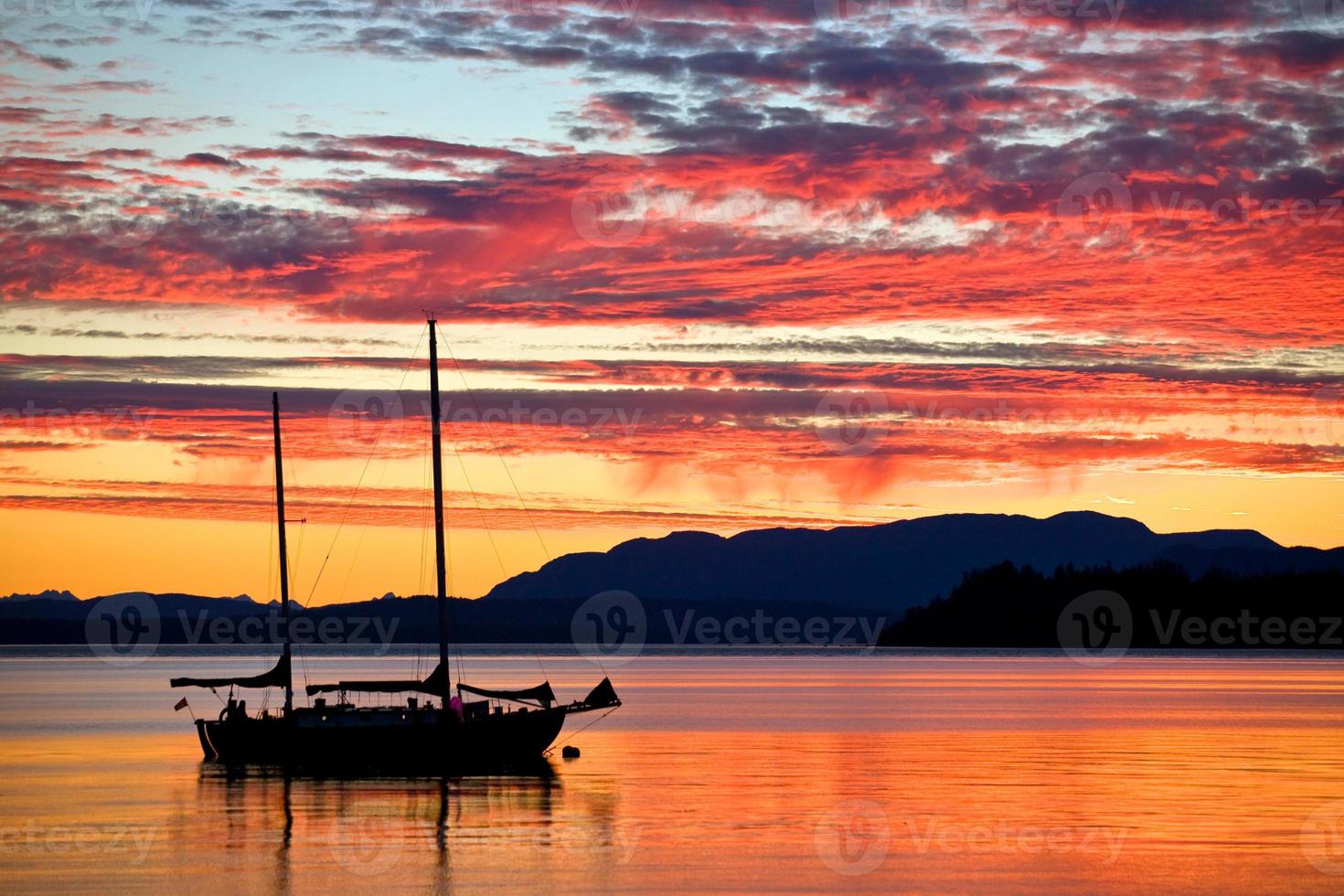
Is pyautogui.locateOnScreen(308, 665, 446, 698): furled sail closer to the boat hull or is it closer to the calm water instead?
the boat hull

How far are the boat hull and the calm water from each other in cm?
136

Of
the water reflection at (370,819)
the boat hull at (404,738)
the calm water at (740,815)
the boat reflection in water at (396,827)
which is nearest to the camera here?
the calm water at (740,815)

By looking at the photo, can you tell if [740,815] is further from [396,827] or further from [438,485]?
[438,485]

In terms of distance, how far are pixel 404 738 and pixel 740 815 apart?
19.2m

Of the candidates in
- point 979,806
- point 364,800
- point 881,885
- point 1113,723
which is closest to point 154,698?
point 1113,723

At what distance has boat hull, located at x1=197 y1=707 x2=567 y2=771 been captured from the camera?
211ft

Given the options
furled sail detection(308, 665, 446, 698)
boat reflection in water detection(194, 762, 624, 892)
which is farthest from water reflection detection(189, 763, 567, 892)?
furled sail detection(308, 665, 446, 698)

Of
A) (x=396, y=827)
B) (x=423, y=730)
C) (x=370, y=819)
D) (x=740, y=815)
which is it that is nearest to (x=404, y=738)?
(x=423, y=730)

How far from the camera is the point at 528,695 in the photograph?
6706 cm

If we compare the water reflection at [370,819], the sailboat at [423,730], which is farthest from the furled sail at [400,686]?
the water reflection at [370,819]

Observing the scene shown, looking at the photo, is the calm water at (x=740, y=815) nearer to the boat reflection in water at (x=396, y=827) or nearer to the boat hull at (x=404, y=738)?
the boat reflection in water at (x=396, y=827)

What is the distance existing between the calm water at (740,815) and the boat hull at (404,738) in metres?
1.36

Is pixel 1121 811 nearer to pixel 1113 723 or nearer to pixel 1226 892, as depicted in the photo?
pixel 1226 892

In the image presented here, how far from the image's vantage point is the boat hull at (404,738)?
211ft
